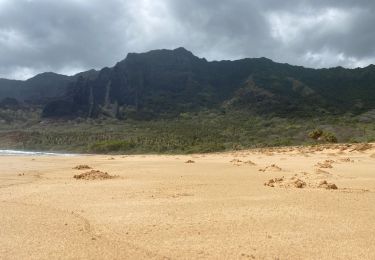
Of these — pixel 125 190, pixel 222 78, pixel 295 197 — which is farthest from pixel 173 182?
pixel 222 78

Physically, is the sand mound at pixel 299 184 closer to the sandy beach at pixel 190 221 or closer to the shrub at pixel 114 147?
the sandy beach at pixel 190 221

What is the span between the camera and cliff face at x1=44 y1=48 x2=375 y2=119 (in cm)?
14125

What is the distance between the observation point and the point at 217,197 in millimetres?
11266

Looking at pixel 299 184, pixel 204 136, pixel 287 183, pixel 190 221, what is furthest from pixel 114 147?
pixel 190 221

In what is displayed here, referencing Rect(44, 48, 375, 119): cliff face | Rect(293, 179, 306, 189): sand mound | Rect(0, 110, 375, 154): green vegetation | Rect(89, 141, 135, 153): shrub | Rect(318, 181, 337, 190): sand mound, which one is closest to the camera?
Rect(318, 181, 337, 190): sand mound

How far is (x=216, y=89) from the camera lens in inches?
6855

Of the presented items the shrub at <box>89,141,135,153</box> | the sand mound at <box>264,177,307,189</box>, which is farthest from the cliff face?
the sand mound at <box>264,177,307,189</box>

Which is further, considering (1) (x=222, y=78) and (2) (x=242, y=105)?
(1) (x=222, y=78)

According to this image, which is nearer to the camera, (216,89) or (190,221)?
(190,221)

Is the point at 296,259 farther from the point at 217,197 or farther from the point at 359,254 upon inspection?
the point at 217,197

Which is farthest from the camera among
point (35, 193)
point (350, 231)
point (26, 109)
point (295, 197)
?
point (26, 109)

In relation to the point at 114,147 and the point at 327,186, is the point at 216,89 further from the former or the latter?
the point at 327,186

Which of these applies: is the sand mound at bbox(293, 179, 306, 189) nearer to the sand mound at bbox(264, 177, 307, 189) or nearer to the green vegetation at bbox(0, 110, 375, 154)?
the sand mound at bbox(264, 177, 307, 189)

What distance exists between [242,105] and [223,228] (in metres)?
137
